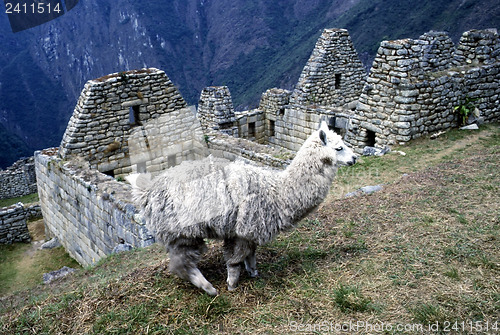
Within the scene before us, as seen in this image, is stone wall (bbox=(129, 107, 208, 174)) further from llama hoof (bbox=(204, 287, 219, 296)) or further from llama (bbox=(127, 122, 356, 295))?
llama hoof (bbox=(204, 287, 219, 296))

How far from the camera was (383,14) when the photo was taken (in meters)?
36.8

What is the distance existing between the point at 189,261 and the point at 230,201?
2.51ft

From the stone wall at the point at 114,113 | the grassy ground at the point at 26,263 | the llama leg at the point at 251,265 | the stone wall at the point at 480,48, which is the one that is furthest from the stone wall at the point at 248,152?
the stone wall at the point at 480,48

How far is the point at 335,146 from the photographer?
4508 millimetres

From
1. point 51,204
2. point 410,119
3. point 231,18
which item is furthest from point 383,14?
point 51,204

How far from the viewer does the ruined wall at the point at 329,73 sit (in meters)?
14.5

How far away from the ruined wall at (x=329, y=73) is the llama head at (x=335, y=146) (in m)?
10.1

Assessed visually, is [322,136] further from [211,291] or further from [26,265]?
[26,265]

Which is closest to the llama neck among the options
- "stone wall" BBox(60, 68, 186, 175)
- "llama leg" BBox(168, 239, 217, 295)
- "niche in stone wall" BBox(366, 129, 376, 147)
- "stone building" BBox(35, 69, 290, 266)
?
"llama leg" BBox(168, 239, 217, 295)

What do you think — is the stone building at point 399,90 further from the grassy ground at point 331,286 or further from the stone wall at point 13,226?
the stone wall at point 13,226

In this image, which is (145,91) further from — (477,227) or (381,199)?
(477,227)

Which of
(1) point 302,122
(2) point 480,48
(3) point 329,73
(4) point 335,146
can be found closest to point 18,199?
(1) point 302,122

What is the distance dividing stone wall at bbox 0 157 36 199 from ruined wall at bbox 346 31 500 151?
23744 millimetres

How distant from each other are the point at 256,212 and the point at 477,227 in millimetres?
2969
